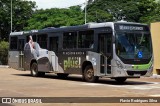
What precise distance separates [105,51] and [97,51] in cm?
61

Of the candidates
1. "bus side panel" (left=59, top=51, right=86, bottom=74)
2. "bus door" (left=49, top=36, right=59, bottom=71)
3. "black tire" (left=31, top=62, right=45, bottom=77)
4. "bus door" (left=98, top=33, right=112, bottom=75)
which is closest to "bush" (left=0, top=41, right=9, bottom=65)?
"black tire" (left=31, top=62, right=45, bottom=77)

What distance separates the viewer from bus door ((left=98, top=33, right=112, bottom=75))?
67.3ft

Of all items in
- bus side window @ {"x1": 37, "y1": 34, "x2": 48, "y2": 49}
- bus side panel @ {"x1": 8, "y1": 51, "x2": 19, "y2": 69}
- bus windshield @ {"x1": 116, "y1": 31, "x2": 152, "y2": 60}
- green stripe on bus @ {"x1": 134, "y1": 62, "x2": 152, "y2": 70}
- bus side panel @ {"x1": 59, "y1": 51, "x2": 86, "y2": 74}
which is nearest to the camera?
bus windshield @ {"x1": 116, "y1": 31, "x2": 152, "y2": 60}

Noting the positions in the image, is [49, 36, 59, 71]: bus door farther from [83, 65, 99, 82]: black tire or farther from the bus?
[83, 65, 99, 82]: black tire

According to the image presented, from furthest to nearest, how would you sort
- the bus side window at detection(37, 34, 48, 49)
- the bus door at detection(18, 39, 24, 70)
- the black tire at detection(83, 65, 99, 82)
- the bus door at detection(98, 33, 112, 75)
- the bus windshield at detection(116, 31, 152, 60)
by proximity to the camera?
the bus door at detection(18, 39, 24, 70), the bus side window at detection(37, 34, 48, 49), the black tire at detection(83, 65, 99, 82), the bus door at detection(98, 33, 112, 75), the bus windshield at detection(116, 31, 152, 60)

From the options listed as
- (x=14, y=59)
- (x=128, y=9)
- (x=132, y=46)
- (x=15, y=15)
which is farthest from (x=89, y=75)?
(x=128, y=9)

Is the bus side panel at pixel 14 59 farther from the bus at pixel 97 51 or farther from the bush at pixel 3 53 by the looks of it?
the bush at pixel 3 53

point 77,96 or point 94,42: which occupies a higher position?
point 94,42

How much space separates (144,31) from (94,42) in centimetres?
266

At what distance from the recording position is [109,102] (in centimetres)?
1316

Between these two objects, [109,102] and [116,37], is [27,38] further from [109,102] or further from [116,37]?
[109,102]

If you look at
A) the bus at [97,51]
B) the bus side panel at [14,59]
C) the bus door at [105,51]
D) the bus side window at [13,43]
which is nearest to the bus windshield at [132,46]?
the bus at [97,51]

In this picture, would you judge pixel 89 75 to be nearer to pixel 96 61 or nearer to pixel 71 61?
pixel 96 61

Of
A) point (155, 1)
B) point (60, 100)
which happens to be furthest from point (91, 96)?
point (155, 1)
